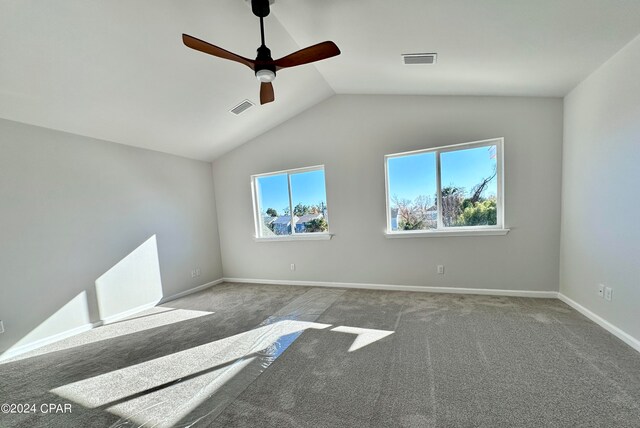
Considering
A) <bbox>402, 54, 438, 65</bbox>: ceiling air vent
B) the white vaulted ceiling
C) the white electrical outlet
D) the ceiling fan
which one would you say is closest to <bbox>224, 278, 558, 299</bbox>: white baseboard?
the white electrical outlet

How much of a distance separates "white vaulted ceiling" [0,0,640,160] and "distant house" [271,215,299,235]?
6.59 ft

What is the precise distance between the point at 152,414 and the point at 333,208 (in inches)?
119

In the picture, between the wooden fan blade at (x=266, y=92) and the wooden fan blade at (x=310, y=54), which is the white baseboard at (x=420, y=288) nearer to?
the wooden fan blade at (x=266, y=92)

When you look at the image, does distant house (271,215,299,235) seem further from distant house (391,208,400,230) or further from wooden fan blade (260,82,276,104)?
wooden fan blade (260,82,276,104)

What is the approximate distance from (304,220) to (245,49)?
258 cm

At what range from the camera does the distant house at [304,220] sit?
412 cm

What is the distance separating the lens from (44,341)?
8.58 ft

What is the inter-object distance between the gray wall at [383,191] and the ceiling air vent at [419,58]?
948 mm

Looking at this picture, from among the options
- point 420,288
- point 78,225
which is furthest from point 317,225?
point 78,225

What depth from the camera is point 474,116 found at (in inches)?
122

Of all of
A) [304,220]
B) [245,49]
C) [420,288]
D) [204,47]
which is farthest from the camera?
[304,220]

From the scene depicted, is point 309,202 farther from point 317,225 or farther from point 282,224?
point 282,224

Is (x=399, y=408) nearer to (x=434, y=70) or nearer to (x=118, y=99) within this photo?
(x=434, y=70)

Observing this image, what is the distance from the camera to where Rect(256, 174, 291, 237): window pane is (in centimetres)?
435
